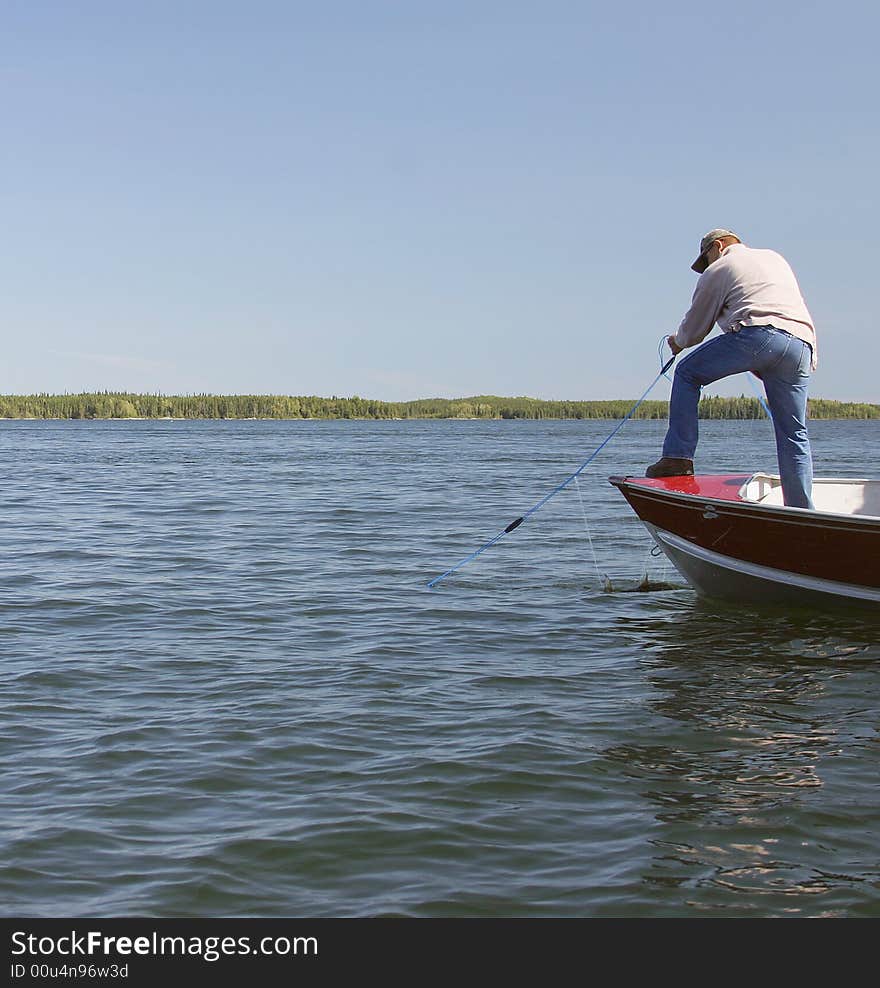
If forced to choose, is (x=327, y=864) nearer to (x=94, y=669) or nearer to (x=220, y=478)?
(x=94, y=669)

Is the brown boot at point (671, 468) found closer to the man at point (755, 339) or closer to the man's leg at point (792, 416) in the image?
Answer: the man at point (755, 339)

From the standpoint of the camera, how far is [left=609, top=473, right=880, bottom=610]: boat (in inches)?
332

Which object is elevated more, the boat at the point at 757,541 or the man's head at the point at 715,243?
the man's head at the point at 715,243

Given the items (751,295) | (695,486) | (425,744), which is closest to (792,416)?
(751,295)

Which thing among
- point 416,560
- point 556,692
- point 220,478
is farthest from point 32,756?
point 220,478

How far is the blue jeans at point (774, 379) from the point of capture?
8492 millimetres

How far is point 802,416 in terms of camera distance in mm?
8812

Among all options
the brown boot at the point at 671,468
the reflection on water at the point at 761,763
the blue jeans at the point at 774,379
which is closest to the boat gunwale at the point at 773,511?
the brown boot at the point at 671,468

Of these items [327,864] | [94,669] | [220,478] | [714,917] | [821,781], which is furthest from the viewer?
[220,478]

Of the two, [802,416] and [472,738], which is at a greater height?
[802,416]

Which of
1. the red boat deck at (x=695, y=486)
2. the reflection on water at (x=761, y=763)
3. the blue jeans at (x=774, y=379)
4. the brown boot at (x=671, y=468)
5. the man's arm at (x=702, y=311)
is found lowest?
the reflection on water at (x=761, y=763)

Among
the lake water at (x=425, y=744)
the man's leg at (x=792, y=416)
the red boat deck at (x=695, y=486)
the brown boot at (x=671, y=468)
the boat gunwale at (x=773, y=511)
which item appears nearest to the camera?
the lake water at (x=425, y=744)

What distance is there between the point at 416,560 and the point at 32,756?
24.9 ft

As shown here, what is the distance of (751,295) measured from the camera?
27.9 ft
